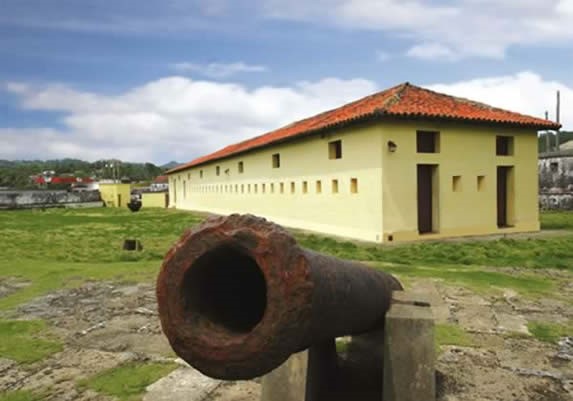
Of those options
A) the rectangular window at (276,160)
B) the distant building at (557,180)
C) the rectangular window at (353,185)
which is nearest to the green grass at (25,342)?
the rectangular window at (353,185)

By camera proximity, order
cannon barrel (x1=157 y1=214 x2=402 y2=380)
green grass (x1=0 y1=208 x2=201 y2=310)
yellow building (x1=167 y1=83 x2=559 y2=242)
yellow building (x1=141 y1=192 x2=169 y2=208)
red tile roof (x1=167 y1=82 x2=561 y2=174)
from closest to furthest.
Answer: cannon barrel (x1=157 y1=214 x2=402 y2=380), green grass (x1=0 y1=208 x2=201 y2=310), red tile roof (x1=167 y1=82 x2=561 y2=174), yellow building (x1=167 y1=83 x2=559 y2=242), yellow building (x1=141 y1=192 x2=169 y2=208)

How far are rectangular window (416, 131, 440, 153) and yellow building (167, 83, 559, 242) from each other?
0.09 ft

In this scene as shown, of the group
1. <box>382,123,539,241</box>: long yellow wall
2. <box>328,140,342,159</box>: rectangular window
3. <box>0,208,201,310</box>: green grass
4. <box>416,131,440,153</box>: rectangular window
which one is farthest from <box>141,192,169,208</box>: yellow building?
<box>382,123,539,241</box>: long yellow wall

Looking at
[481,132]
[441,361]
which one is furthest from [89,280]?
[481,132]

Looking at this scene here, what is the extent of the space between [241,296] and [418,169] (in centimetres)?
1229

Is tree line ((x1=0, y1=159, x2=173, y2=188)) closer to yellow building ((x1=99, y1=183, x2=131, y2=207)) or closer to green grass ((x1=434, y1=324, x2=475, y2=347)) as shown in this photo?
yellow building ((x1=99, y1=183, x2=131, y2=207))

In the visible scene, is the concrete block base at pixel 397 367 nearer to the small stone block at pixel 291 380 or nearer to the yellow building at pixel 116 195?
the small stone block at pixel 291 380

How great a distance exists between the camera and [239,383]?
3.59 metres

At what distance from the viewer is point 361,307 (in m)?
2.39

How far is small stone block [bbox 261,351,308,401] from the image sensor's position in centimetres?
278

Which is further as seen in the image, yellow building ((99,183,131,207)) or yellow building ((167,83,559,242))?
yellow building ((99,183,131,207))

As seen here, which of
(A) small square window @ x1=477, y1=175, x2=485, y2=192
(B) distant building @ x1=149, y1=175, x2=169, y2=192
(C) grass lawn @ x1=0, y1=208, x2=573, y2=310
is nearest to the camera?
(C) grass lawn @ x1=0, y1=208, x2=573, y2=310

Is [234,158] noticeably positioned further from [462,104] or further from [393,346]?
[393,346]

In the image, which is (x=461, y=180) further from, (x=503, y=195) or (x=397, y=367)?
(x=397, y=367)
